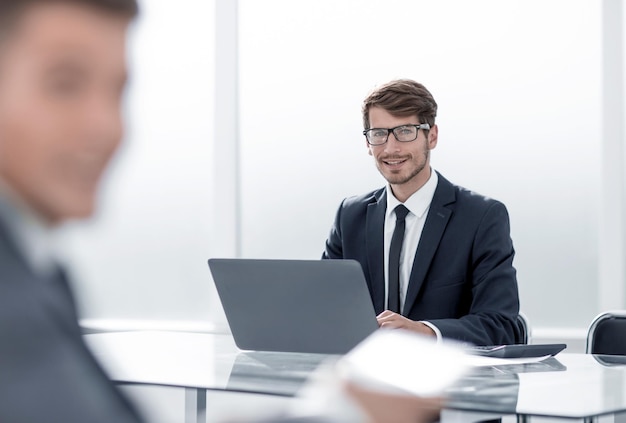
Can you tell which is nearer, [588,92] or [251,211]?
[588,92]

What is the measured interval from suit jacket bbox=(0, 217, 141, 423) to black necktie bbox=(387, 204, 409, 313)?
102 inches

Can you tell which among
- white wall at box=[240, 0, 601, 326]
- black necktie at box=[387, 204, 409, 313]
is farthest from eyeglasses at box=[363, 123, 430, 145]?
white wall at box=[240, 0, 601, 326]

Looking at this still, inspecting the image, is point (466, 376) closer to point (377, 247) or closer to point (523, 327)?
point (523, 327)

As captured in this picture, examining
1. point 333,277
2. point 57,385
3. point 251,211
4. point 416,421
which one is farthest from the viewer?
point 251,211

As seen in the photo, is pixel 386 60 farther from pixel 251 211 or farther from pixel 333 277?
pixel 333 277

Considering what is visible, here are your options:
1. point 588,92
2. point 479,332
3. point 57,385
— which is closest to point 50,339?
point 57,385

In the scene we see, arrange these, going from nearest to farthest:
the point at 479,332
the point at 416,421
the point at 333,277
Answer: the point at 416,421
the point at 333,277
the point at 479,332

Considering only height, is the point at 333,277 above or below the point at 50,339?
below

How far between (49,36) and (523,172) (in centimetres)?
444

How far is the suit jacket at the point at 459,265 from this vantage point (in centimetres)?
292

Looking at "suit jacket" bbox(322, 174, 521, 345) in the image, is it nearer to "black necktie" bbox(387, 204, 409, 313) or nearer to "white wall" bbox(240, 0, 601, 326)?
"black necktie" bbox(387, 204, 409, 313)

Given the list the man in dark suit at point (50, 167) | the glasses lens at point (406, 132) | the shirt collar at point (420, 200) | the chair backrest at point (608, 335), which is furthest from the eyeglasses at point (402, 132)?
the man in dark suit at point (50, 167)

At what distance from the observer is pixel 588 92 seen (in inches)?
182

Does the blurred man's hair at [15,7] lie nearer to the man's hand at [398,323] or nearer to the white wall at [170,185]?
the man's hand at [398,323]
